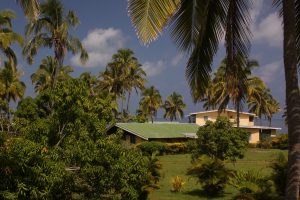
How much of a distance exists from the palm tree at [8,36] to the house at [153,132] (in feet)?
65.2

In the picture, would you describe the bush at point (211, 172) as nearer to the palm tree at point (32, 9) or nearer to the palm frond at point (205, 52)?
the palm frond at point (205, 52)

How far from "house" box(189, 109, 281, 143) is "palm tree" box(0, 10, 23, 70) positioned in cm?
3700

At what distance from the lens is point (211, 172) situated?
21.1 metres

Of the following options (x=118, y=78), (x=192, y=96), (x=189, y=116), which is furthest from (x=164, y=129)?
(x=192, y=96)

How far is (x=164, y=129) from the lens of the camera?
5228 centimetres

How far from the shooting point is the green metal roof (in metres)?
48.2

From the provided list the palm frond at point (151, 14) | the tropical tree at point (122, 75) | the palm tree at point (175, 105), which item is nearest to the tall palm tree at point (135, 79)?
the tropical tree at point (122, 75)

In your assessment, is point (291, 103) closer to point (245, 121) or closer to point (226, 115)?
point (226, 115)

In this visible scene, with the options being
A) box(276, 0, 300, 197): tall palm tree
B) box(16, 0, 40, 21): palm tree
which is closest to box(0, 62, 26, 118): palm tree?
box(16, 0, 40, 21): palm tree

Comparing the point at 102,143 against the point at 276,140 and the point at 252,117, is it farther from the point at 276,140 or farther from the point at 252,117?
the point at 252,117

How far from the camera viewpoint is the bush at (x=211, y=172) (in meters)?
20.8

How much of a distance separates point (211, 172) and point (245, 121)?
43.2 meters

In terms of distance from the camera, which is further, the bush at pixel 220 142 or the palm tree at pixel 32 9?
the bush at pixel 220 142

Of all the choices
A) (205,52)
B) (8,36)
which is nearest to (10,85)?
(8,36)
